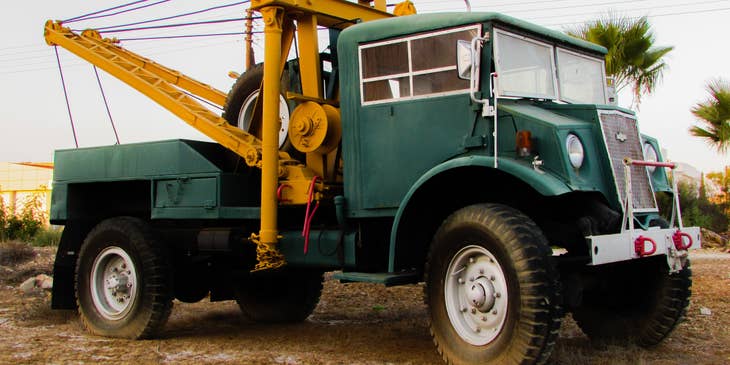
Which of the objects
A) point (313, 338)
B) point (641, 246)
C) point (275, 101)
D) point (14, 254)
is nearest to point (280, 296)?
point (313, 338)

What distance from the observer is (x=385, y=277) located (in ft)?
20.3

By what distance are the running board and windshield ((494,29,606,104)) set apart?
166cm

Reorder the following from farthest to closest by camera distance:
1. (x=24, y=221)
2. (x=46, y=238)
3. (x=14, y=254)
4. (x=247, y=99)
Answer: (x=24, y=221) < (x=46, y=238) < (x=14, y=254) < (x=247, y=99)

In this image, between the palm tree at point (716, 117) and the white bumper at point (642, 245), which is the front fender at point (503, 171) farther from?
the palm tree at point (716, 117)

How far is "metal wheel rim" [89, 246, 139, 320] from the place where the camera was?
8.13 meters

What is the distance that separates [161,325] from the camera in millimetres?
7848

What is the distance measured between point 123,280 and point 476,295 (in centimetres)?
422

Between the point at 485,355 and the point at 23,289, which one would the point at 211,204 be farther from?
the point at 23,289

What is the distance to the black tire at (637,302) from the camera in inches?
259

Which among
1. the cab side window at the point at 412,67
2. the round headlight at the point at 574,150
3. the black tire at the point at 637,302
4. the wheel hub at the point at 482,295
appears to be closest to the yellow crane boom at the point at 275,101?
the cab side window at the point at 412,67

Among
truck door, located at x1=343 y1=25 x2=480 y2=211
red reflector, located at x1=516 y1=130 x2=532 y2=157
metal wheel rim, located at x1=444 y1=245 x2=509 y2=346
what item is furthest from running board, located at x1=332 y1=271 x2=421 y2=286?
red reflector, located at x1=516 y1=130 x2=532 y2=157

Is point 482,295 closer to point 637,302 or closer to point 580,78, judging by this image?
point 637,302

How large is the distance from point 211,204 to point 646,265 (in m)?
4.14

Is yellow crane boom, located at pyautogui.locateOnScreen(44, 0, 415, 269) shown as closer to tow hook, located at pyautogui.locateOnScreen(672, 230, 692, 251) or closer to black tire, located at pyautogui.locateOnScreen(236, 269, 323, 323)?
black tire, located at pyautogui.locateOnScreen(236, 269, 323, 323)
